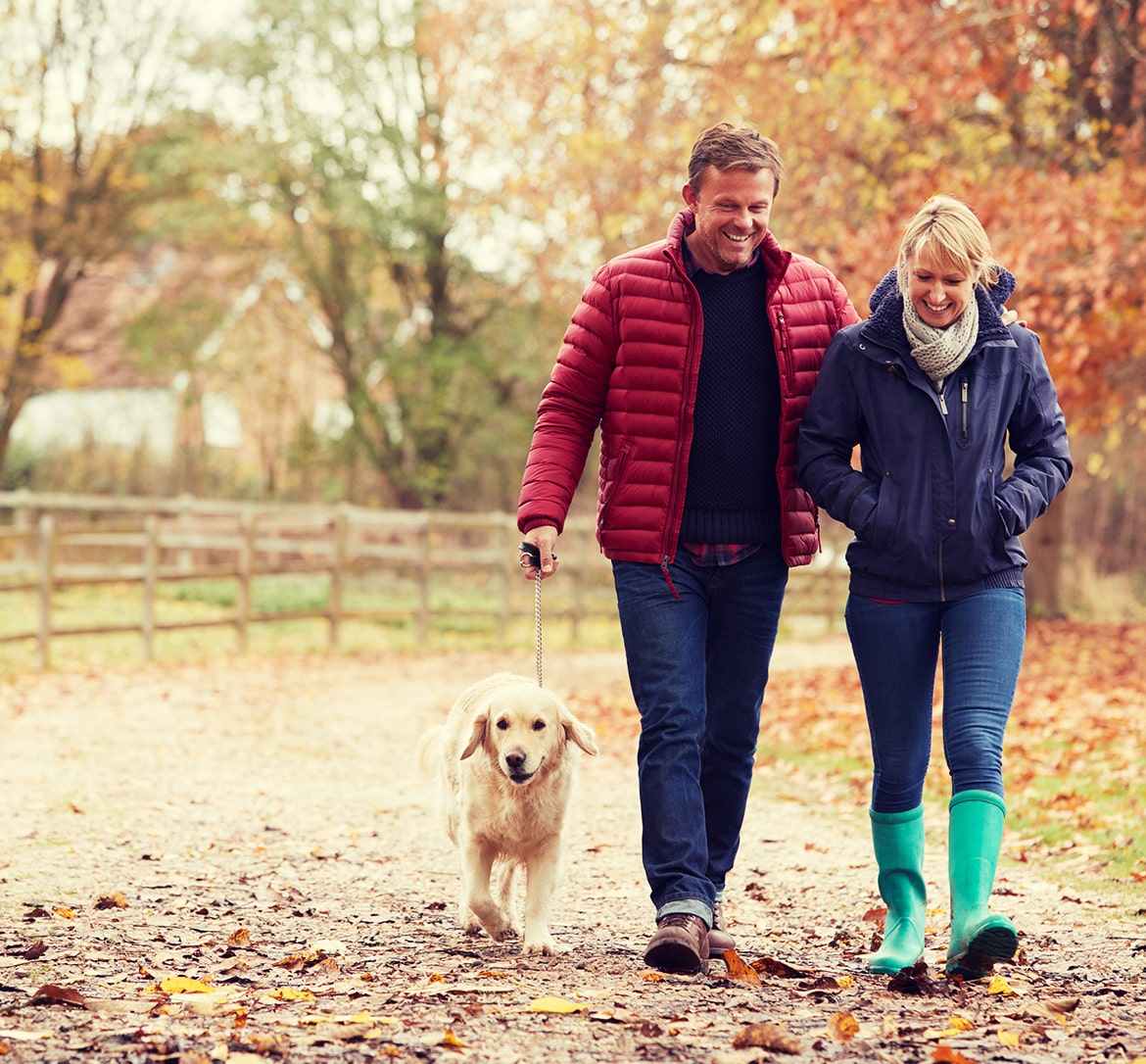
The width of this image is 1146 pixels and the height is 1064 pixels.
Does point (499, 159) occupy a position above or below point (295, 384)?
above

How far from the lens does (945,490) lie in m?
3.72

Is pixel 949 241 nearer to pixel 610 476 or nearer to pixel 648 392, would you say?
pixel 648 392

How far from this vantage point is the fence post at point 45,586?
12.7 metres

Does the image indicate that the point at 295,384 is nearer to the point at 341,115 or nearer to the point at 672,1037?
the point at 341,115

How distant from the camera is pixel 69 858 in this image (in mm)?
5645

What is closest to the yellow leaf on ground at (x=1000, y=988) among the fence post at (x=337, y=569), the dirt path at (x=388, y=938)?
the dirt path at (x=388, y=938)

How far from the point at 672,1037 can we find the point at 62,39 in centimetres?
2219

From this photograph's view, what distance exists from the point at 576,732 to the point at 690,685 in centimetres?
49

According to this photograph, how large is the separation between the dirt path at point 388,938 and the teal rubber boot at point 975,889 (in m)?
0.09

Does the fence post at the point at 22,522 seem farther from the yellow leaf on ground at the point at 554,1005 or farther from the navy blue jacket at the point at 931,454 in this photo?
the yellow leaf on ground at the point at 554,1005

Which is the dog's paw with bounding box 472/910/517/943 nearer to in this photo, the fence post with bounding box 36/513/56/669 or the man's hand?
the man's hand

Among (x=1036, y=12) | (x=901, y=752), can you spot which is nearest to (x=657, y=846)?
(x=901, y=752)

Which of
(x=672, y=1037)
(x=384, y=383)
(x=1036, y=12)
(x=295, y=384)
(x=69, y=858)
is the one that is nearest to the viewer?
(x=672, y=1037)

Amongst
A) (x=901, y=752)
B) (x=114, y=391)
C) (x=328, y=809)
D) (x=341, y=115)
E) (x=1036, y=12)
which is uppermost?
(x=341, y=115)
